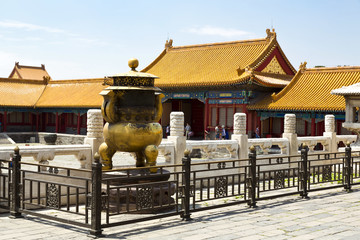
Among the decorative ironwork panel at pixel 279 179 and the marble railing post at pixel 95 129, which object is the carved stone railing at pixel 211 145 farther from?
the decorative ironwork panel at pixel 279 179

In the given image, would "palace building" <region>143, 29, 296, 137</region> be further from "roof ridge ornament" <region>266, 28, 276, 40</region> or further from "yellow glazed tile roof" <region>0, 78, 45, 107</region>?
"yellow glazed tile roof" <region>0, 78, 45, 107</region>

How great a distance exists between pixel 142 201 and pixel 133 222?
478mm

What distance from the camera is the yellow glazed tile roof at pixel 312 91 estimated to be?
23.2m

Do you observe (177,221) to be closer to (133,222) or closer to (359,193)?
(133,222)

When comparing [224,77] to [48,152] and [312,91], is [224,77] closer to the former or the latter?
[312,91]

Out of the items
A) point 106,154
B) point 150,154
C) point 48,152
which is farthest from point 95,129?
point 150,154

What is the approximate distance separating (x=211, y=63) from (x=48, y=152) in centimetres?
2116

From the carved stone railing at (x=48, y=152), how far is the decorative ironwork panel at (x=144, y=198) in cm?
282

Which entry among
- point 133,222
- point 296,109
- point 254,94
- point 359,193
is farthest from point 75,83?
point 133,222

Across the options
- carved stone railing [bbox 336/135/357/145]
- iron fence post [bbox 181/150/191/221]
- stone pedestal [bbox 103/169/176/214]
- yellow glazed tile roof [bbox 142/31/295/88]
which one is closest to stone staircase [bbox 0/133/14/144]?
yellow glazed tile roof [bbox 142/31/295/88]

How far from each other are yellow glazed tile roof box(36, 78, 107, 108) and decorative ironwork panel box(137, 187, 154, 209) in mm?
24118

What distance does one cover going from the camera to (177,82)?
1136 inches

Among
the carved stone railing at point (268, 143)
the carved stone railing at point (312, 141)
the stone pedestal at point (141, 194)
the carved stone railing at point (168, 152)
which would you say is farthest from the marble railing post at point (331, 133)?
the stone pedestal at point (141, 194)

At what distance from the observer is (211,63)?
29984 millimetres
